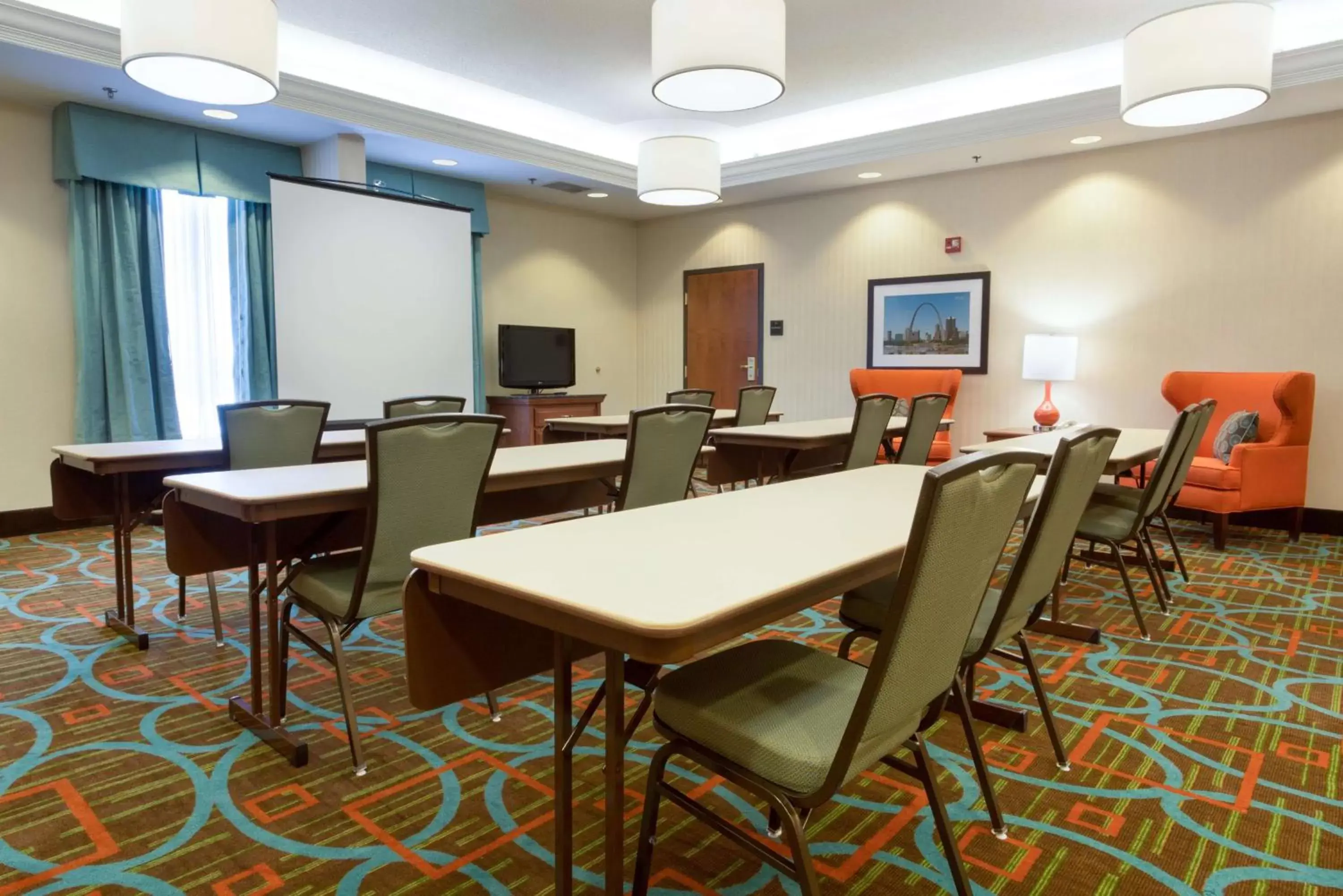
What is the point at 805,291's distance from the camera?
766 cm

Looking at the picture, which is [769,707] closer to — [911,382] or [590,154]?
[911,382]

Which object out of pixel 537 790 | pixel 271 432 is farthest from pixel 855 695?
pixel 271 432

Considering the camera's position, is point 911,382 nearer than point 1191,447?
No

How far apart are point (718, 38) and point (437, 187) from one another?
4.39m

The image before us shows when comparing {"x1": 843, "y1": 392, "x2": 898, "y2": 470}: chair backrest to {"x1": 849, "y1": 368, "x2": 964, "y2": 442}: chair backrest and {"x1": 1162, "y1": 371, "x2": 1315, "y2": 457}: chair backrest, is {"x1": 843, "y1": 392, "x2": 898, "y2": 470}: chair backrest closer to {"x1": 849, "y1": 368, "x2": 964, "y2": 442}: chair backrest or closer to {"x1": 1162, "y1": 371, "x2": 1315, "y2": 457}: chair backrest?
{"x1": 1162, "y1": 371, "x2": 1315, "y2": 457}: chair backrest

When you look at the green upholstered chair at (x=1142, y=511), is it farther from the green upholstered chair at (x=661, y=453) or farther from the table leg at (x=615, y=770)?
the table leg at (x=615, y=770)

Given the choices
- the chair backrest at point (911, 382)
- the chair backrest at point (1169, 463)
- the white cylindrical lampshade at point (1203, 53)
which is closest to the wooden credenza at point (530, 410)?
the chair backrest at point (911, 382)

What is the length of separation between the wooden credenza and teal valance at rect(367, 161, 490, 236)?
1521mm

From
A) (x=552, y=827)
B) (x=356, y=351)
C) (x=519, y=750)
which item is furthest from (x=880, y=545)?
(x=356, y=351)

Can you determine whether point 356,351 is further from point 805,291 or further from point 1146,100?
point 1146,100

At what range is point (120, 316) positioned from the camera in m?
5.20

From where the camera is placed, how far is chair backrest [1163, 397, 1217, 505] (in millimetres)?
3377

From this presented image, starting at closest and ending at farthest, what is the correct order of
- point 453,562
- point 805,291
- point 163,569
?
point 453,562
point 163,569
point 805,291

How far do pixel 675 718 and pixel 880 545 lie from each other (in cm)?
49
